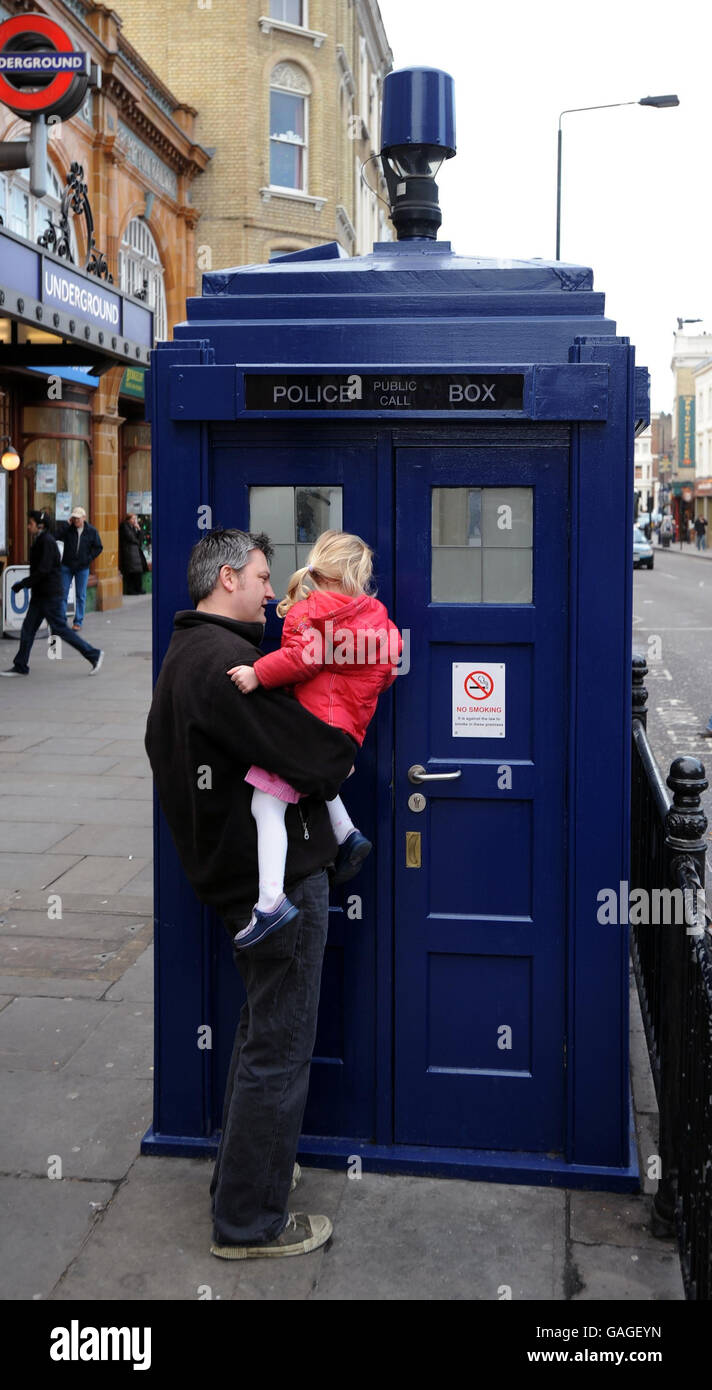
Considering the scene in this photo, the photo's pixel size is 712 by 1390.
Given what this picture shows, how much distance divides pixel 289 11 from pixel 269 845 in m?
33.6

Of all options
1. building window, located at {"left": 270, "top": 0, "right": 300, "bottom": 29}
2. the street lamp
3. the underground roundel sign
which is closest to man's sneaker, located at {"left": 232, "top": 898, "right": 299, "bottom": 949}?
the underground roundel sign

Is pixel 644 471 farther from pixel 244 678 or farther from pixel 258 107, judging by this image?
pixel 244 678

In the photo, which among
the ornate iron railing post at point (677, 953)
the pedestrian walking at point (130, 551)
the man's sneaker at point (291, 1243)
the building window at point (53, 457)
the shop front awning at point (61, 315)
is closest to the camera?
the man's sneaker at point (291, 1243)

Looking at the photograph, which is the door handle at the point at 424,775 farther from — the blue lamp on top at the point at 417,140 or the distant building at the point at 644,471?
the distant building at the point at 644,471

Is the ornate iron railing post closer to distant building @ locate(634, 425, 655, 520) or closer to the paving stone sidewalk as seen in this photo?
the paving stone sidewalk

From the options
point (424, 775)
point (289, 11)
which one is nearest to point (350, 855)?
point (424, 775)

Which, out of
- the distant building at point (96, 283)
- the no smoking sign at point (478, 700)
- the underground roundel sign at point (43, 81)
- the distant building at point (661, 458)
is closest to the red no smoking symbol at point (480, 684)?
the no smoking sign at point (478, 700)

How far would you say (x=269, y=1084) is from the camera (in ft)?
11.4

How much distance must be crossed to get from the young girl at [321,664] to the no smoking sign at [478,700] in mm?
342

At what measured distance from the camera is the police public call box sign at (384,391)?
3611 millimetres

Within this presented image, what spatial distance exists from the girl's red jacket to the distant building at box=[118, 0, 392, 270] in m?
28.6
